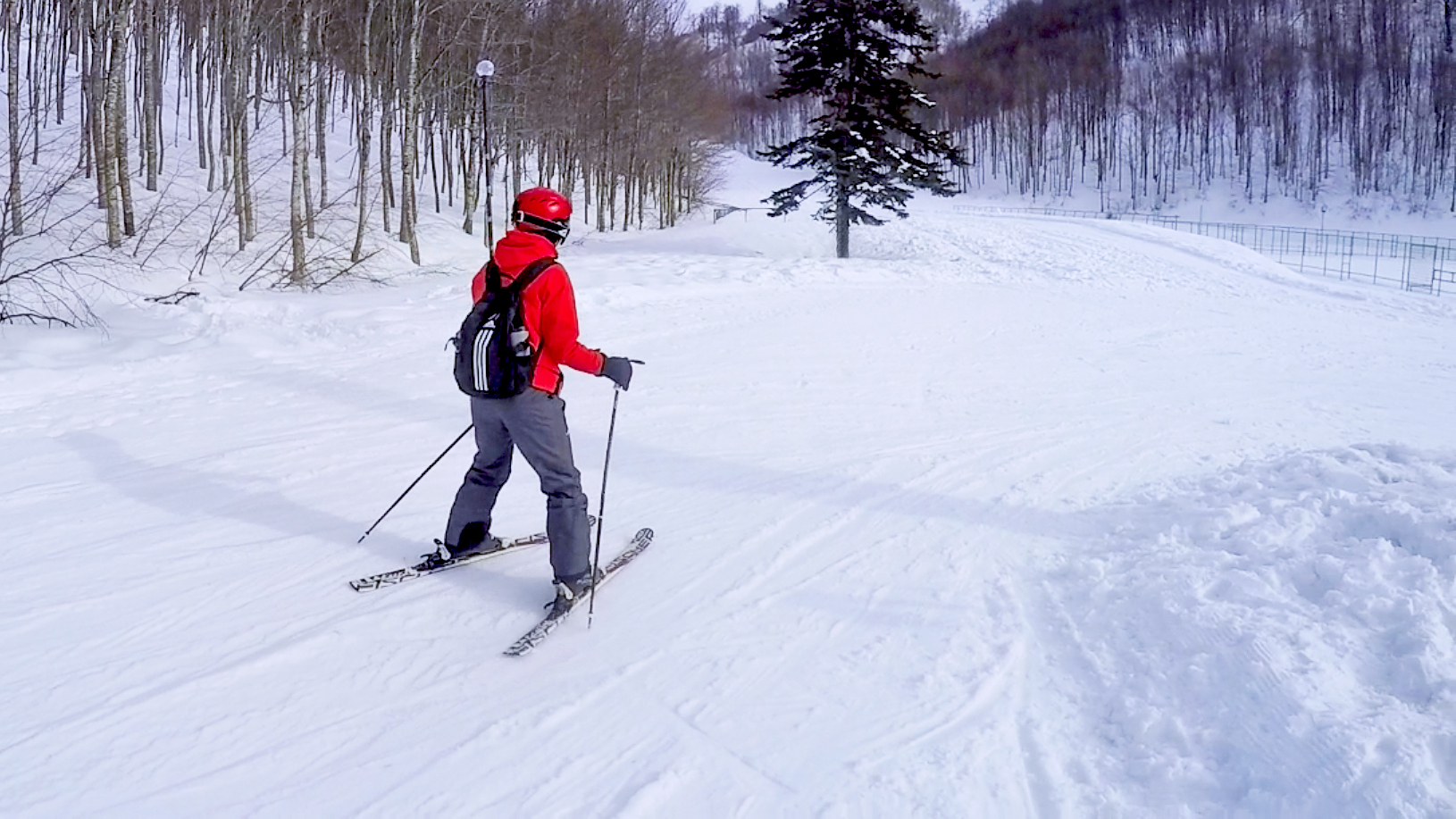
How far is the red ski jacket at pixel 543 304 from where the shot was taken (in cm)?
442

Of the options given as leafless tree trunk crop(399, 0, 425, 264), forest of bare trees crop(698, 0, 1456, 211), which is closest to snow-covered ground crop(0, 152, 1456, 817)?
leafless tree trunk crop(399, 0, 425, 264)

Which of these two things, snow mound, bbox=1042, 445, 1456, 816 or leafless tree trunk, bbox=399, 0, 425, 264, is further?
leafless tree trunk, bbox=399, 0, 425, 264

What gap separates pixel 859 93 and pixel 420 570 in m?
23.3

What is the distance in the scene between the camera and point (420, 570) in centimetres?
505

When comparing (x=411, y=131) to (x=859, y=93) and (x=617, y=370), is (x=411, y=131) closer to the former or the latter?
(x=859, y=93)

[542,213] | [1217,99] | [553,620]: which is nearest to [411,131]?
[542,213]

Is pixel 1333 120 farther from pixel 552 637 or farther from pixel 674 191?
pixel 552 637

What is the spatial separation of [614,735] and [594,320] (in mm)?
10278

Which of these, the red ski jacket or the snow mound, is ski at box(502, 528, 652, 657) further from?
the snow mound

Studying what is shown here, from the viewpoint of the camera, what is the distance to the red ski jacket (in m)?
4.42

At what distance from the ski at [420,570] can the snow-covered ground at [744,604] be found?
72mm

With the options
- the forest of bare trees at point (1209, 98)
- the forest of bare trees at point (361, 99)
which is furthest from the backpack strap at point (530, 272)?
the forest of bare trees at point (1209, 98)

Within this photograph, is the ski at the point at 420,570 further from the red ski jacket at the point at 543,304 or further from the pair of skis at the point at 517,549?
the red ski jacket at the point at 543,304

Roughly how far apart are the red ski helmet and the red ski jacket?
1.6 inches
